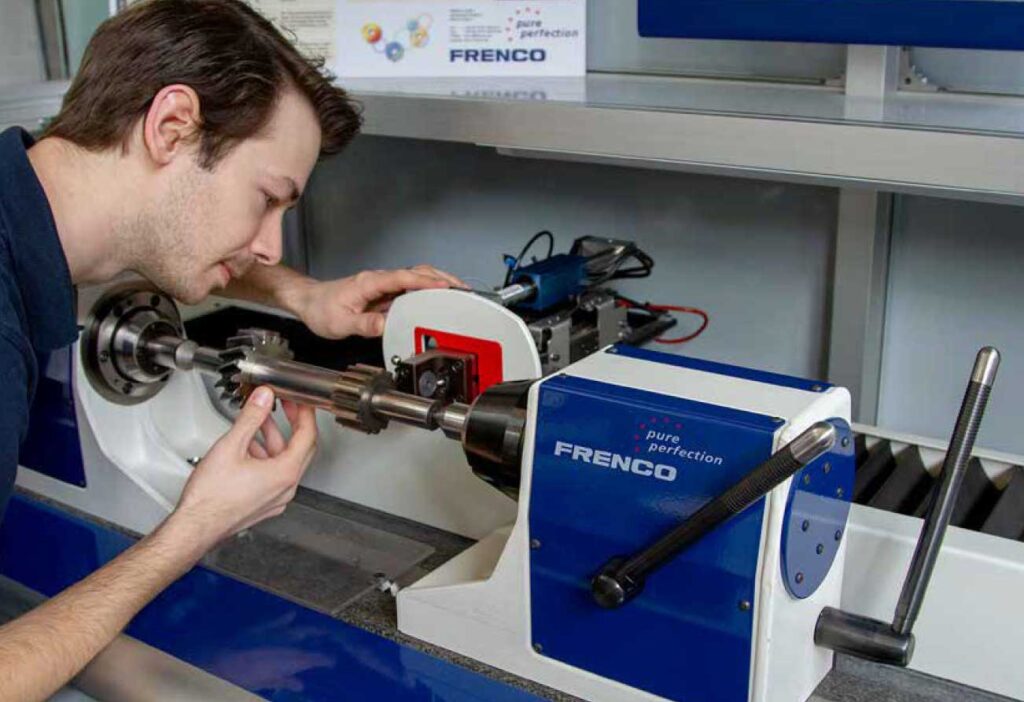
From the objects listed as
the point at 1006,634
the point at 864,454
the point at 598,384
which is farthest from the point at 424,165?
the point at 1006,634

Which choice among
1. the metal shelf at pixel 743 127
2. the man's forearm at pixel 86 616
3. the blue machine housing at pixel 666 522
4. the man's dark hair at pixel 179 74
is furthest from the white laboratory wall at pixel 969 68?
the man's forearm at pixel 86 616

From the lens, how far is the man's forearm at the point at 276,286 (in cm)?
148

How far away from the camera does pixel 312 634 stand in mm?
1122

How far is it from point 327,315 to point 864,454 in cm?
65

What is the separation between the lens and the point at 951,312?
1.54 m

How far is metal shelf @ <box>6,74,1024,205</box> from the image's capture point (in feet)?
3.35

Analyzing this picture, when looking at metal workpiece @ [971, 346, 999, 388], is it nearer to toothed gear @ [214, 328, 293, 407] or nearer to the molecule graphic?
toothed gear @ [214, 328, 293, 407]

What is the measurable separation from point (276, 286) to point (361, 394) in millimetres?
487

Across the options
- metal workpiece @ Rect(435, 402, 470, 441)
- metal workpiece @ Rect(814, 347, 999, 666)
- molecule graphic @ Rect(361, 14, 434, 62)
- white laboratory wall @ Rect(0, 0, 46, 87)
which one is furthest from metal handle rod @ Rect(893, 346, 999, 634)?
white laboratory wall @ Rect(0, 0, 46, 87)

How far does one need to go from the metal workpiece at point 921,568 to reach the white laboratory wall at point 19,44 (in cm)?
184

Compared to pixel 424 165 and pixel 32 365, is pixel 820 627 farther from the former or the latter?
pixel 424 165

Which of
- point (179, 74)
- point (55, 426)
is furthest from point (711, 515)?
point (55, 426)

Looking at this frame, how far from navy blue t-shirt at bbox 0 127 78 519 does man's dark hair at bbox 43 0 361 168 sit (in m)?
0.08

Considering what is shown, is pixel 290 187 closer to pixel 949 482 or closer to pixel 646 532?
pixel 646 532
